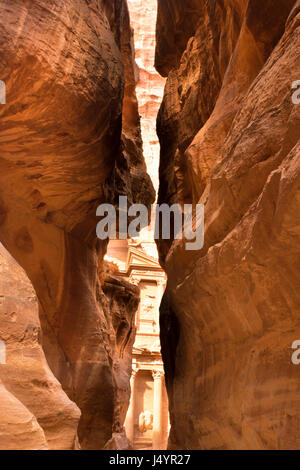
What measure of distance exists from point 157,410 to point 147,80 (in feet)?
63.2

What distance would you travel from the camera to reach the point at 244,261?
14.7 ft

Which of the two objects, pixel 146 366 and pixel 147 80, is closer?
pixel 146 366

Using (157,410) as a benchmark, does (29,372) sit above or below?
above

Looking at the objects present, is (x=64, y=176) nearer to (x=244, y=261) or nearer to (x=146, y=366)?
(x=244, y=261)

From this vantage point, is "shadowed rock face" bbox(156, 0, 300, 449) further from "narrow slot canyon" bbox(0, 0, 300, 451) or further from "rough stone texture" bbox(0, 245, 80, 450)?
"rough stone texture" bbox(0, 245, 80, 450)

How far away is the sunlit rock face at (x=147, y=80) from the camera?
94.3 feet

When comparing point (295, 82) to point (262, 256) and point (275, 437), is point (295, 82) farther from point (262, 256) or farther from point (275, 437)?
point (275, 437)

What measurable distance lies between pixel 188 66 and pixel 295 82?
5.83 m

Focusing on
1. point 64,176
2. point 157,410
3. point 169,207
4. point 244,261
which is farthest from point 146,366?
point 244,261

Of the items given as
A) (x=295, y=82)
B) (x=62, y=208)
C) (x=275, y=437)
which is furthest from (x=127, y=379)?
(x=295, y=82)

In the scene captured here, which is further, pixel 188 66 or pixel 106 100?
pixel 188 66

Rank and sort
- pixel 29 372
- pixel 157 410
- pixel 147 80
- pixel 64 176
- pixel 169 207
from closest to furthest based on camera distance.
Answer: pixel 29 372, pixel 64 176, pixel 169 207, pixel 157 410, pixel 147 80

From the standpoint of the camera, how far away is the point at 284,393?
161 inches

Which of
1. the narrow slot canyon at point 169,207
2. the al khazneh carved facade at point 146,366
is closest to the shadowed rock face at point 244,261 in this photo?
the narrow slot canyon at point 169,207
